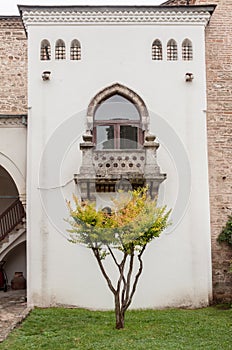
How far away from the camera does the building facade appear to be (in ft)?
38.0

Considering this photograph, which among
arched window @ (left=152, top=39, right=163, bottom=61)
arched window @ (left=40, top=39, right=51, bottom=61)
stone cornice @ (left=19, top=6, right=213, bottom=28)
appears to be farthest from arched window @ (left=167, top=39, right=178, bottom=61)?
arched window @ (left=40, top=39, right=51, bottom=61)

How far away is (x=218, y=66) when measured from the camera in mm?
12953

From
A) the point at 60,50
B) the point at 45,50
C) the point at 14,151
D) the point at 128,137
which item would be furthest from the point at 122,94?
the point at 14,151

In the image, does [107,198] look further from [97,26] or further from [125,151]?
[97,26]

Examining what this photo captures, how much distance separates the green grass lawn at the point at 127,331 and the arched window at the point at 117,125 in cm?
416

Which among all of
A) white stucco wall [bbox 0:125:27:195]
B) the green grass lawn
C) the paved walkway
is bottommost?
the paved walkway

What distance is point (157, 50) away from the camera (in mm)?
12500

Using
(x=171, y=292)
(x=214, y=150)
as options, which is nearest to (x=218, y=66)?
(x=214, y=150)

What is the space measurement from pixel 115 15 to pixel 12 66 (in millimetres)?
5839

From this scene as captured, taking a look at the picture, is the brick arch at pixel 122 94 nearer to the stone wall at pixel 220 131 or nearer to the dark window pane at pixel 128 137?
the dark window pane at pixel 128 137

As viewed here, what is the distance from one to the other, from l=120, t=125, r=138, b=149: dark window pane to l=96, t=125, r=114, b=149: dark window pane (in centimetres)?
26

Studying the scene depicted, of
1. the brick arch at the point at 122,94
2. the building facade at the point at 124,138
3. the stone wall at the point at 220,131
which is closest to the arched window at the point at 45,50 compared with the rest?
the building facade at the point at 124,138

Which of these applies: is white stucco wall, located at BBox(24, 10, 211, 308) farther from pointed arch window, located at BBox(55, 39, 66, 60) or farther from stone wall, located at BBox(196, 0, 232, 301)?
stone wall, located at BBox(196, 0, 232, 301)

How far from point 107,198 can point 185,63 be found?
4.10 meters
